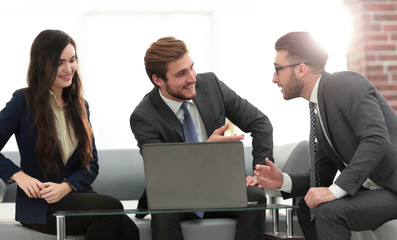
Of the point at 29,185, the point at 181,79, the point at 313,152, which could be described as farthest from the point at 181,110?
the point at 29,185

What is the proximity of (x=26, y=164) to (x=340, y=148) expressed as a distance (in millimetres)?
1399

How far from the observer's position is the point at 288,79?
8.10ft

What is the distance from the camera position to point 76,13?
758cm

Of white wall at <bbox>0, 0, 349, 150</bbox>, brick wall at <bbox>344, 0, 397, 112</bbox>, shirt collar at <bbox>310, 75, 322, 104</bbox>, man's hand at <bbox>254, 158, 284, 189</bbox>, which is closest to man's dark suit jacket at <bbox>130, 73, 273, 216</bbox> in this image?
man's hand at <bbox>254, 158, 284, 189</bbox>

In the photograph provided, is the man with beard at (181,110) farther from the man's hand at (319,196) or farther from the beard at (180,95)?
the man's hand at (319,196)

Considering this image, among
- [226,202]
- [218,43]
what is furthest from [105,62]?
[226,202]

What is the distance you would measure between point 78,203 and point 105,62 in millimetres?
5396

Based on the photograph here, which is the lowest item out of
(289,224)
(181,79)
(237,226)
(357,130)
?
(237,226)

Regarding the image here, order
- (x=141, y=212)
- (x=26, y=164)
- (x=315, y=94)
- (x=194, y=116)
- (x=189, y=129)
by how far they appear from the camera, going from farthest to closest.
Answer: (x=194, y=116) → (x=189, y=129) → (x=26, y=164) → (x=315, y=94) → (x=141, y=212)

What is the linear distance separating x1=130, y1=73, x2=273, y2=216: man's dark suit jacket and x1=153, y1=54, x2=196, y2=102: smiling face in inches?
3.3

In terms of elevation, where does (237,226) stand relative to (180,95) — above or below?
below

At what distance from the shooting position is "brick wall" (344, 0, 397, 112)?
436 cm

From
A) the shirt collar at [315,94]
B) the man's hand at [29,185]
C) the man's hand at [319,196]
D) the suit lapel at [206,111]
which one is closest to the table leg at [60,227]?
the man's hand at [29,185]

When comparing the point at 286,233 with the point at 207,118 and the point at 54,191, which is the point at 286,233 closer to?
the point at 207,118
